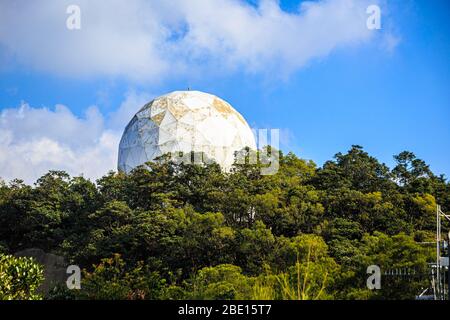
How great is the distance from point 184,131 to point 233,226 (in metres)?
5.75

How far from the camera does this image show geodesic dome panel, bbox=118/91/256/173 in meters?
19.6

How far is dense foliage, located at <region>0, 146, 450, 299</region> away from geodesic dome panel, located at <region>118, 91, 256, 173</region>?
5.90 feet

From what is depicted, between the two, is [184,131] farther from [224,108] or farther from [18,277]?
[18,277]

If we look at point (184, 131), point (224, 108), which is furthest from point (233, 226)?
point (224, 108)

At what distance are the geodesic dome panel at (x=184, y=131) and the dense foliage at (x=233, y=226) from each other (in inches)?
70.8

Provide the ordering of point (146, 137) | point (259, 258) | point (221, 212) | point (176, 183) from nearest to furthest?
point (259, 258) → point (221, 212) → point (176, 183) → point (146, 137)

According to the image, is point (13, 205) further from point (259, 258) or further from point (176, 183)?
point (259, 258)

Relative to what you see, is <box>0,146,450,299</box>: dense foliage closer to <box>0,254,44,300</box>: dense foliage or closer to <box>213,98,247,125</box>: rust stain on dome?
<box>0,254,44,300</box>: dense foliage

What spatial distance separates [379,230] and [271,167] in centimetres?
422

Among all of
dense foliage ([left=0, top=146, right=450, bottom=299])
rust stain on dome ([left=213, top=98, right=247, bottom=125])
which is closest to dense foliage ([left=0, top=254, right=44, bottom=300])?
dense foliage ([left=0, top=146, right=450, bottom=299])

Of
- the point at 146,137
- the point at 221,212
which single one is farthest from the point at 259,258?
the point at 146,137

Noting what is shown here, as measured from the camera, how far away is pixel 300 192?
50.0 ft

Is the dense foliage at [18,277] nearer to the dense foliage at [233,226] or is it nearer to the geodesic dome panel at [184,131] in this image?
the dense foliage at [233,226]
